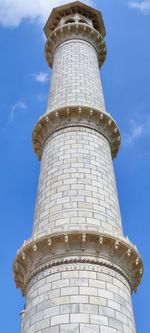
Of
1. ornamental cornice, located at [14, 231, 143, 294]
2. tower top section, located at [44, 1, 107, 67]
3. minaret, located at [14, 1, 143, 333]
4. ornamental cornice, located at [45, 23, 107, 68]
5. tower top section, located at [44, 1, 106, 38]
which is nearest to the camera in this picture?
minaret, located at [14, 1, 143, 333]

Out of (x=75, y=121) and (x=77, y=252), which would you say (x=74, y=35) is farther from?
(x=77, y=252)

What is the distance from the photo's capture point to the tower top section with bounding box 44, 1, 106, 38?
25.6 metres

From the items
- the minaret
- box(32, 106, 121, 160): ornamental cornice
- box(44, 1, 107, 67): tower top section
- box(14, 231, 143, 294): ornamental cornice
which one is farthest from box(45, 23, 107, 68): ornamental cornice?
box(14, 231, 143, 294): ornamental cornice

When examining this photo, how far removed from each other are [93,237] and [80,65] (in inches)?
398

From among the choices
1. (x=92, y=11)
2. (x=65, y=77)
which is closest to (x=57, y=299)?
(x=65, y=77)

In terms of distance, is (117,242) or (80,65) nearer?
(117,242)

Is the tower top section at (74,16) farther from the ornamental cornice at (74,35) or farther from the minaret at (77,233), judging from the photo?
the minaret at (77,233)

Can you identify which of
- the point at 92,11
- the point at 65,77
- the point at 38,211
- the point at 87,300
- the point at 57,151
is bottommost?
the point at 87,300

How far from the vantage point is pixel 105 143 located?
55.9 ft

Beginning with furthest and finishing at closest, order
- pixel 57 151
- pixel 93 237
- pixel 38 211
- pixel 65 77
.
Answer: pixel 65 77 < pixel 57 151 < pixel 38 211 < pixel 93 237

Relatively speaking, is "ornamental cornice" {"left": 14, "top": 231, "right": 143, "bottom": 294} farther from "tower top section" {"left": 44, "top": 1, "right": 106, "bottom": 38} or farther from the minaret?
"tower top section" {"left": 44, "top": 1, "right": 106, "bottom": 38}

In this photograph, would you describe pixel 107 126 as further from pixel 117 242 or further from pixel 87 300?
pixel 87 300

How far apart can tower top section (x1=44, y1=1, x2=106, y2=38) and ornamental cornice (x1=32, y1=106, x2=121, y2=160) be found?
9773mm

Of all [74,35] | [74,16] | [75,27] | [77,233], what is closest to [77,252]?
[77,233]
